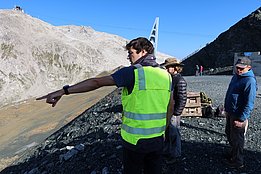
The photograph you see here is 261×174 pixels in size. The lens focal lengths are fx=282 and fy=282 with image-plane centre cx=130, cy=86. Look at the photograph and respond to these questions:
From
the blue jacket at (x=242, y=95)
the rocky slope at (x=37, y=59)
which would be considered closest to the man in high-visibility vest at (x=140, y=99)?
the blue jacket at (x=242, y=95)

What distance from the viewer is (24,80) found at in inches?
2050

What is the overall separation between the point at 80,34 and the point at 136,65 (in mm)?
109374

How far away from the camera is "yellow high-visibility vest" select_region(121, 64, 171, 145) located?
2508 millimetres

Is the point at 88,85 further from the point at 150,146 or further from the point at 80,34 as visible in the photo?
the point at 80,34

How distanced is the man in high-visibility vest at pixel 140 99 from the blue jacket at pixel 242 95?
1.98m

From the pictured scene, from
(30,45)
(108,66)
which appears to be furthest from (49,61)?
(108,66)

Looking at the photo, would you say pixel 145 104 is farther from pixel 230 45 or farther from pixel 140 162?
pixel 230 45

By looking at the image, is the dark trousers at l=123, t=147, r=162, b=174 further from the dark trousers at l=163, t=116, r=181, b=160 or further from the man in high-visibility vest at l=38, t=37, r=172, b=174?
the dark trousers at l=163, t=116, r=181, b=160

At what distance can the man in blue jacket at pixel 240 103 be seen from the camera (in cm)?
420

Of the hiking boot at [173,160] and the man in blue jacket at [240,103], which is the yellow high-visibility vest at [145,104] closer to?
the man in blue jacket at [240,103]

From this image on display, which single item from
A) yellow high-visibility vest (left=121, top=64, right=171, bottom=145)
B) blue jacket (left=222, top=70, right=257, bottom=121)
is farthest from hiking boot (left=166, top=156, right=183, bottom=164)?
yellow high-visibility vest (left=121, top=64, right=171, bottom=145)

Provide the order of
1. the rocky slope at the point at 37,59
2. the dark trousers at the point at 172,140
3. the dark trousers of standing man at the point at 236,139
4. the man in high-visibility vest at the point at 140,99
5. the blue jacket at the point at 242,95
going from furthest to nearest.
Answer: the rocky slope at the point at 37,59 → the dark trousers at the point at 172,140 → the dark trousers of standing man at the point at 236,139 → the blue jacket at the point at 242,95 → the man in high-visibility vest at the point at 140,99

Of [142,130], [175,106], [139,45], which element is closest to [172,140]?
[175,106]

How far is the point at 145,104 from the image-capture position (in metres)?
2.57
